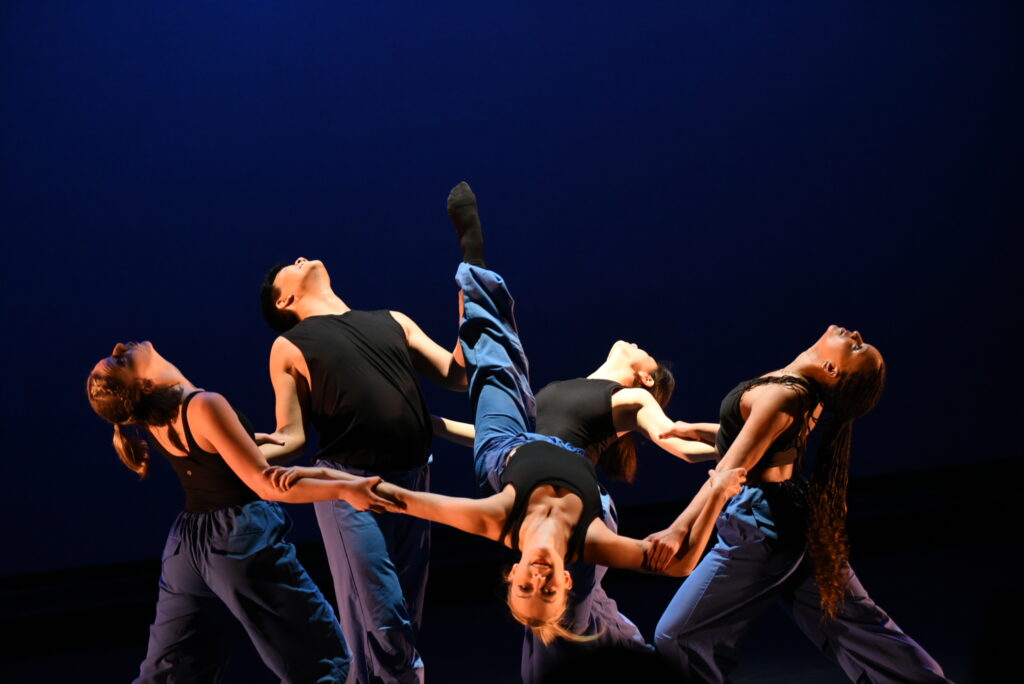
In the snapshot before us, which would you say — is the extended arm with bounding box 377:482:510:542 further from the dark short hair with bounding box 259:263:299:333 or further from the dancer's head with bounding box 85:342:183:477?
the dark short hair with bounding box 259:263:299:333

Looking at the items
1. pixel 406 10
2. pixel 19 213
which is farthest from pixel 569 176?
pixel 19 213

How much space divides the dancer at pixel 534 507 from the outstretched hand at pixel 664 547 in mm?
16

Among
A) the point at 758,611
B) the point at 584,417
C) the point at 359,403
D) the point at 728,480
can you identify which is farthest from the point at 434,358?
the point at 758,611

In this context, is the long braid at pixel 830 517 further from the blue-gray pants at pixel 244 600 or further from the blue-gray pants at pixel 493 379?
the blue-gray pants at pixel 244 600

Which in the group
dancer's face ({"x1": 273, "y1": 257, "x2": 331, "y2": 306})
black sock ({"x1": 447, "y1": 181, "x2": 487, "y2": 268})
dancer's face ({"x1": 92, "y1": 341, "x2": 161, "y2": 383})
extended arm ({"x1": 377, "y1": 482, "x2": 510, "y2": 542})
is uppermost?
black sock ({"x1": 447, "y1": 181, "x2": 487, "y2": 268})

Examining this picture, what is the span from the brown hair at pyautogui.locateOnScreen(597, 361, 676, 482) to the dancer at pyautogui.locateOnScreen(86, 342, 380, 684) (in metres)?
1.38

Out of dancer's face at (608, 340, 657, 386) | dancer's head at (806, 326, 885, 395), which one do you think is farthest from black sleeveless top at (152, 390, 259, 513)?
dancer's head at (806, 326, 885, 395)

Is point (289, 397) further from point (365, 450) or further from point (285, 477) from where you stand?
point (285, 477)

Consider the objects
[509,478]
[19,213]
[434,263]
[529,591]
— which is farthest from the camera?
[434,263]

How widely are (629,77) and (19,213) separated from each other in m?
3.17

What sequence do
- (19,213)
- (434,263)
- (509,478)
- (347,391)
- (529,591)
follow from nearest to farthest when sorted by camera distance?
1. (529,591)
2. (509,478)
3. (347,391)
4. (19,213)
5. (434,263)

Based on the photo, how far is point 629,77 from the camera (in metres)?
4.82

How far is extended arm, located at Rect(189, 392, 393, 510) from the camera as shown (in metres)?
2.46

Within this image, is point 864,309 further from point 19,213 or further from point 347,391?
point 19,213
